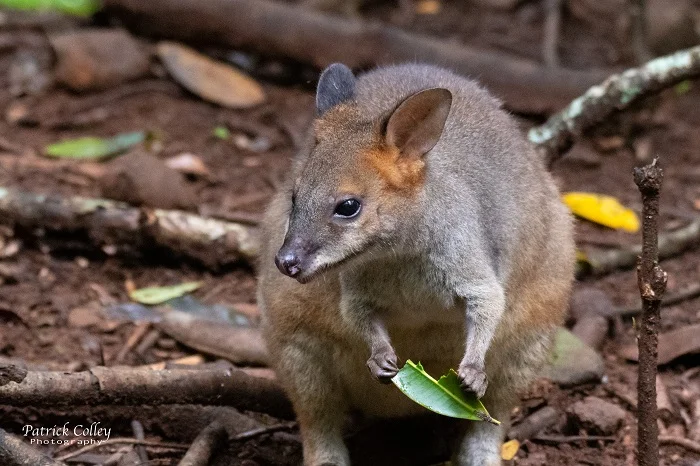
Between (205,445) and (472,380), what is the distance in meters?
1.55

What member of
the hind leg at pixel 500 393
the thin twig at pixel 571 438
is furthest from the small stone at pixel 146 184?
the thin twig at pixel 571 438

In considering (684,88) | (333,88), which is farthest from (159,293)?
(684,88)

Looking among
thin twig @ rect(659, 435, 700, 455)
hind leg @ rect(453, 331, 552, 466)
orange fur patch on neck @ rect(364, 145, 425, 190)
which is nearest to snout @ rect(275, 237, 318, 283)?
orange fur patch on neck @ rect(364, 145, 425, 190)

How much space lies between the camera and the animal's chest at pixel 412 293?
433 centimetres

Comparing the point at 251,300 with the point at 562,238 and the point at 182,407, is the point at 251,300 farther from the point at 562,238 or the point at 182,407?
the point at 562,238

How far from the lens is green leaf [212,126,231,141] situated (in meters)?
8.73

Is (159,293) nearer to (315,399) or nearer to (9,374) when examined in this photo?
(315,399)

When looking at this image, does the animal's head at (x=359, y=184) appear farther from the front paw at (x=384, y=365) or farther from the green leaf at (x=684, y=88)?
the green leaf at (x=684, y=88)

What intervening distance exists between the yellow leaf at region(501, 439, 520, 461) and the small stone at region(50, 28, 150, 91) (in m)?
5.59

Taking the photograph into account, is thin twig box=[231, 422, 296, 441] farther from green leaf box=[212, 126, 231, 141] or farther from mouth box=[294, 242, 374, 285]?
green leaf box=[212, 126, 231, 141]

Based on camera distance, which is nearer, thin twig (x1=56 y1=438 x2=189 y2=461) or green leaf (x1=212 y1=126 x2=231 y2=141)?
thin twig (x1=56 y1=438 x2=189 y2=461)

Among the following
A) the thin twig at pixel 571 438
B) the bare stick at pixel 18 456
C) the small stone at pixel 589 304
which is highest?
the small stone at pixel 589 304

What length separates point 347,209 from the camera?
411 cm

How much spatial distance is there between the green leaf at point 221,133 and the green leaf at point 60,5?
4.96 feet
